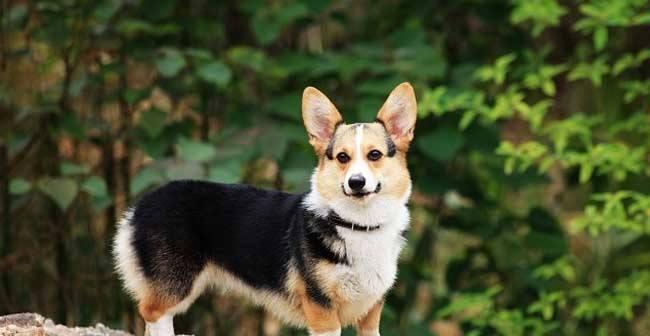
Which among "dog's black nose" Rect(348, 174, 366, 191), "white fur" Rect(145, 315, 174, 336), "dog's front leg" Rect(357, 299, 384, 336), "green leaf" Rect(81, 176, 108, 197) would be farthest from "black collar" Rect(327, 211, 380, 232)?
"green leaf" Rect(81, 176, 108, 197)

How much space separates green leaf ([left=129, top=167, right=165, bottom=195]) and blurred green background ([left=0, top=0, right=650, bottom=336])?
0.05m

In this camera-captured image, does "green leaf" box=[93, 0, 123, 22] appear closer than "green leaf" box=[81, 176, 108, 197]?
No

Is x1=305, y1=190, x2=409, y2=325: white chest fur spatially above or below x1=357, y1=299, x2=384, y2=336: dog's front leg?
above

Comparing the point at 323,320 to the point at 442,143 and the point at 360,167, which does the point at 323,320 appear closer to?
the point at 360,167

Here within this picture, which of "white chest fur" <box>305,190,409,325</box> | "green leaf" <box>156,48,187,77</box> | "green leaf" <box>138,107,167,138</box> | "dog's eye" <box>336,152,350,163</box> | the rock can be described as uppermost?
"dog's eye" <box>336,152,350,163</box>

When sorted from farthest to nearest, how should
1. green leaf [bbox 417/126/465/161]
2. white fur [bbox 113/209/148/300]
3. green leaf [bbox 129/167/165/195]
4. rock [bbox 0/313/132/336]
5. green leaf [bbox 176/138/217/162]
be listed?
green leaf [bbox 417/126/465/161] → green leaf [bbox 176/138/217/162] → green leaf [bbox 129/167/165/195] → white fur [bbox 113/209/148/300] → rock [bbox 0/313/132/336]

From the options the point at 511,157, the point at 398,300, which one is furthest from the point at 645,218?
the point at 398,300

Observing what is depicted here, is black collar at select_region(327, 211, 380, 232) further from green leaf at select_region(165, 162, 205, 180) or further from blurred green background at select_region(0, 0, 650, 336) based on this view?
blurred green background at select_region(0, 0, 650, 336)

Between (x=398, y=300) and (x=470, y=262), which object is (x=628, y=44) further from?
(x=398, y=300)

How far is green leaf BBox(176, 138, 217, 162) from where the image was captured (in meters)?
6.84

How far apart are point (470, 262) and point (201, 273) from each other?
14.4 feet

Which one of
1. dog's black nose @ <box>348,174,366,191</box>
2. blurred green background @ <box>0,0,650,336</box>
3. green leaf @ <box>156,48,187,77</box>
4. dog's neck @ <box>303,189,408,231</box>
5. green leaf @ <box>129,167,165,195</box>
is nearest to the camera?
dog's black nose @ <box>348,174,366,191</box>

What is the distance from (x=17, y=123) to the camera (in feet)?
27.0

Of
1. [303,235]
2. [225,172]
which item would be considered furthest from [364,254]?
[225,172]
